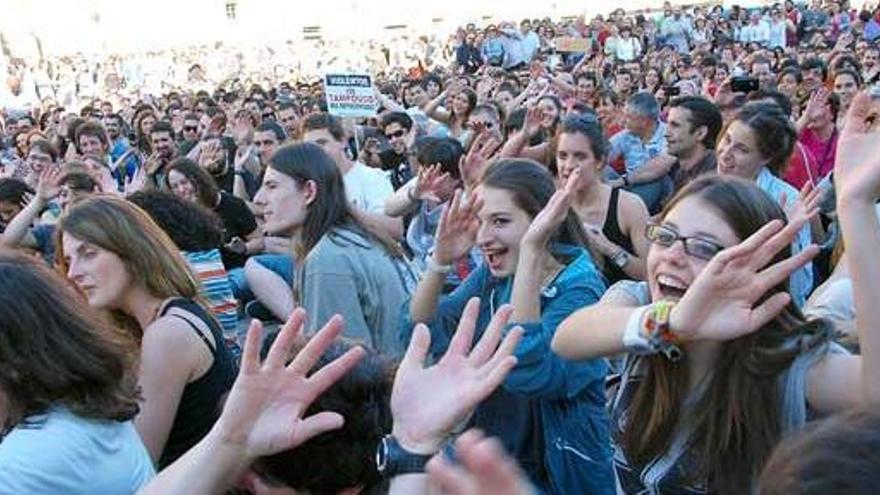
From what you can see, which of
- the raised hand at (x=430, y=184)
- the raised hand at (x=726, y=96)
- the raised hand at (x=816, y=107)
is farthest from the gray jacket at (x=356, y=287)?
the raised hand at (x=726, y=96)

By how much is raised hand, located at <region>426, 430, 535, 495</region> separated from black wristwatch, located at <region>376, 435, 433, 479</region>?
0.50 m

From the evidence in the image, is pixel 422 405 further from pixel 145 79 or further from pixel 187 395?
pixel 145 79

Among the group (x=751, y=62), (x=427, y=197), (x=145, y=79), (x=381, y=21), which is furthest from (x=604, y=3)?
(x=427, y=197)

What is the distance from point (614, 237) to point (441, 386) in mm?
3274

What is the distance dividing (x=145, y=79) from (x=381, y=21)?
58.3 ft

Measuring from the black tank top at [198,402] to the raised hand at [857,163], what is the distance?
164 centimetres

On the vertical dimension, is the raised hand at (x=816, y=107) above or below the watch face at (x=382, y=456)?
below

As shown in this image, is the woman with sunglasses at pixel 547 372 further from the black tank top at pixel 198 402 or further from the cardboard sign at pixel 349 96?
the cardboard sign at pixel 349 96

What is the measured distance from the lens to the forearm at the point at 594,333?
252 centimetres

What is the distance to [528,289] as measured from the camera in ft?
10.4

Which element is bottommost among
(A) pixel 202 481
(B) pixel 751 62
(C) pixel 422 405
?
(B) pixel 751 62

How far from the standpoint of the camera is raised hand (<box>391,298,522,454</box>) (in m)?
1.91

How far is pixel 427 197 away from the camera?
5.65 m

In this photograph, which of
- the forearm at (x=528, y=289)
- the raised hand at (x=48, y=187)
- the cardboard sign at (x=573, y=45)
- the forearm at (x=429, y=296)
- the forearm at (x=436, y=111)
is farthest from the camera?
the cardboard sign at (x=573, y=45)
